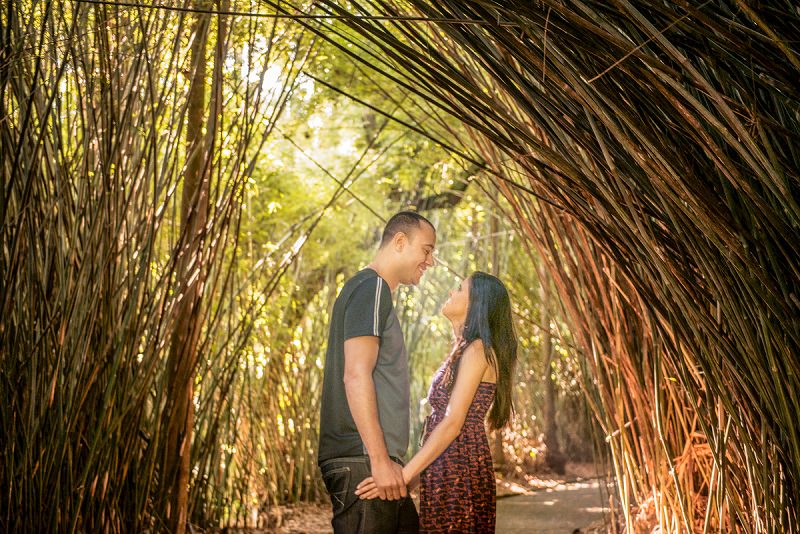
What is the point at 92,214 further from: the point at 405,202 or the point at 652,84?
the point at 405,202

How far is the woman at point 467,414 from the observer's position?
1.80 meters

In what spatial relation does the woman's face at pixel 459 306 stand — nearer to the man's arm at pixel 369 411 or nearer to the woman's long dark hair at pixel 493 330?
the woman's long dark hair at pixel 493 330

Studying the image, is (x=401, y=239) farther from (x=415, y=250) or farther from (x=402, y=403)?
(x=402, y=403)

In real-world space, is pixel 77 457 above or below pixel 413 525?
above

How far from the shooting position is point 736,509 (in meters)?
1.22

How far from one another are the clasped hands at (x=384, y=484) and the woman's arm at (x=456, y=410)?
6.9 inches

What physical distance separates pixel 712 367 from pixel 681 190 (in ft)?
0.83

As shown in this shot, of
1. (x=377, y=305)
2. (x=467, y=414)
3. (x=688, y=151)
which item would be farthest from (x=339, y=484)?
(x=688, y=151)

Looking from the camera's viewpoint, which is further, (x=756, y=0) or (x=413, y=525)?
(x=413, y=525)

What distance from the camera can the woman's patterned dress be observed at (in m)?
1.81

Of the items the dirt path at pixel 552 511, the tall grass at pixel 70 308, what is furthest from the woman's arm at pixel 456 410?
the dirt path at pixel 552 511

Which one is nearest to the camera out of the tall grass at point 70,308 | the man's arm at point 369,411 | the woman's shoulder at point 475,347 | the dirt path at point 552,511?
the man's arm at point 369,411

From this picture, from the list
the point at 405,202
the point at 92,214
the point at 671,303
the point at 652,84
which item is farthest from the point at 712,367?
the point at 405,202

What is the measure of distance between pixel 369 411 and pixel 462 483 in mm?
485
